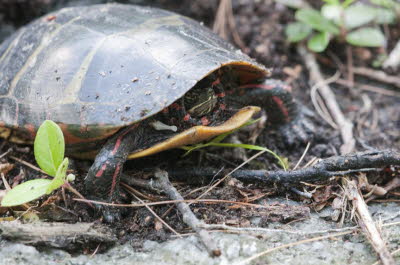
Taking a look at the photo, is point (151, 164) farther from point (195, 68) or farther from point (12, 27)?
point (12, 27)

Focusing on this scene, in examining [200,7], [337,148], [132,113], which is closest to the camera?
[132,113]

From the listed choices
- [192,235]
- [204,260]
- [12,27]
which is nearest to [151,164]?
[192,235]

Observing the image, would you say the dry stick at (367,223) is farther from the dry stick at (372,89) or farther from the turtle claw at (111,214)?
the dry stick at (372,89)

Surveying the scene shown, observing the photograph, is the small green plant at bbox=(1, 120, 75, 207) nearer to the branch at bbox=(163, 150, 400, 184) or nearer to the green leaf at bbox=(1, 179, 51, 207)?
the green leaf at bbox=(1, 179, 51, 207)

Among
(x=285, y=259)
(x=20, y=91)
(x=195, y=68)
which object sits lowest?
(x=285, y=259)

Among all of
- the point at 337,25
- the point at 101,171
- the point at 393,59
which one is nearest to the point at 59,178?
the point at 101,171

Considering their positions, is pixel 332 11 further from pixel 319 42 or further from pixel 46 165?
pixel 46 165

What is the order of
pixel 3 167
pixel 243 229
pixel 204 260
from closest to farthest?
pixel 204 260 → pixel 243 229 → pixel 3 167
